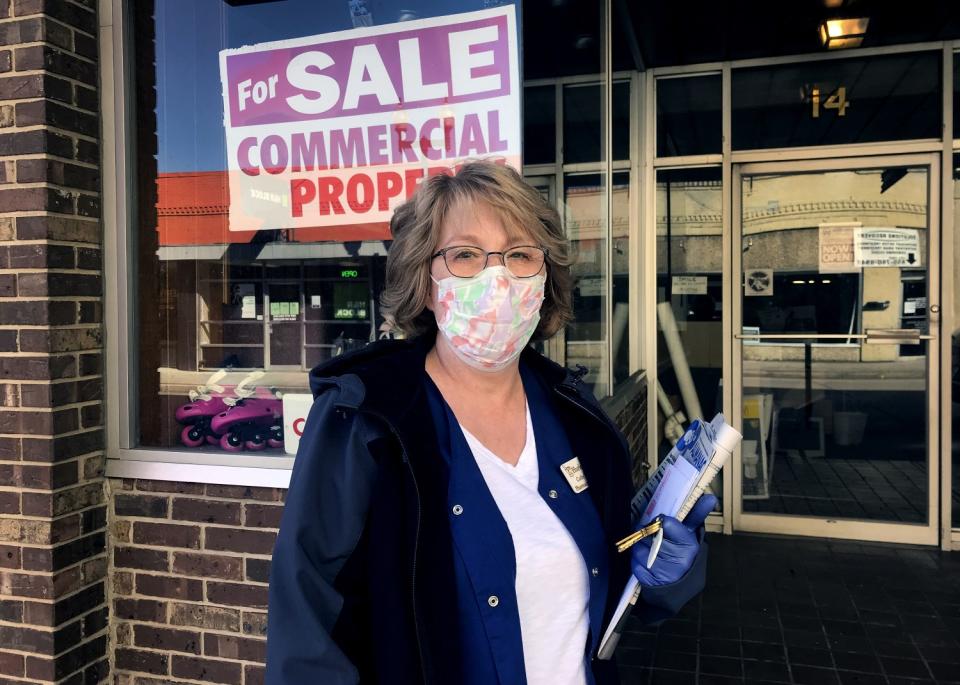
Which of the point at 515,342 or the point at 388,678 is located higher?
the point at 515,342

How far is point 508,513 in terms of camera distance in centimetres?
151

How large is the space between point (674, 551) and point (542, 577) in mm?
268

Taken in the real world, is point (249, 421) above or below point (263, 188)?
below

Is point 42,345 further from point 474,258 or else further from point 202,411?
point 474,258

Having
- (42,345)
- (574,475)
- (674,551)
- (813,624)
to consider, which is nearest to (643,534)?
(674,551)

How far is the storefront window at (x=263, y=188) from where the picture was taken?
Answer: 9.39 feet

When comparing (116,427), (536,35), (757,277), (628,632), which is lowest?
(628,632)

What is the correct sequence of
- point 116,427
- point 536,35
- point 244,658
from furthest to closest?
point 536,35
point 116,427
point 244,658

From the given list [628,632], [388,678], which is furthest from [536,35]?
[628,632]

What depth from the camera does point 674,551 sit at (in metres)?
1.49

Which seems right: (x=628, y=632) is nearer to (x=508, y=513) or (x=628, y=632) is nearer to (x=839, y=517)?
(x=839, y=517)

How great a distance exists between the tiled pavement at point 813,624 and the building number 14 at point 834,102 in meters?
3.09

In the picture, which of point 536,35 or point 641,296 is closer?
point 536,35

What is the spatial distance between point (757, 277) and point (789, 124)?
113cm
